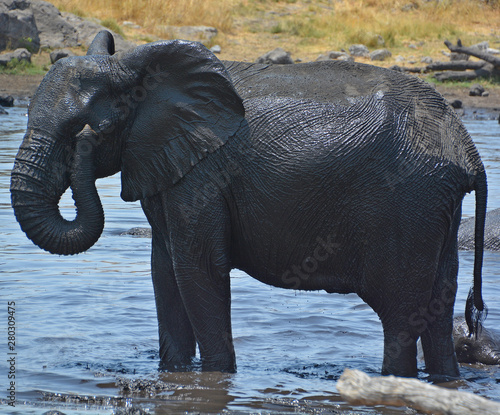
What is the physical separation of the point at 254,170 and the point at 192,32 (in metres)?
22.7

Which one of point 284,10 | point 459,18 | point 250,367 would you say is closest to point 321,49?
point 284,10

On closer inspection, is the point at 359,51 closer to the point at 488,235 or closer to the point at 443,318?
the point at 488,235

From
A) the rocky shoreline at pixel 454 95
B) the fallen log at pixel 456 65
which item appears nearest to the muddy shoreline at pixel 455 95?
the rocky shoreline at pixel 454 95

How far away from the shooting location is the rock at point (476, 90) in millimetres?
21984

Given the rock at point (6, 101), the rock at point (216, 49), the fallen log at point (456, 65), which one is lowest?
the rock at point (6, 101)

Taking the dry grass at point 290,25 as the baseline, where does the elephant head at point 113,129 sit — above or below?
below

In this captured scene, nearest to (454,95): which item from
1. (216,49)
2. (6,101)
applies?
(216,49)

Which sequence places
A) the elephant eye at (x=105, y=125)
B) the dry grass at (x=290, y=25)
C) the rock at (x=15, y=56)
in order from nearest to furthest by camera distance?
the elephant eye at (x=105, y=125) → the rock at (x=15, y=56) → the dry grass at (x=290, y=25)

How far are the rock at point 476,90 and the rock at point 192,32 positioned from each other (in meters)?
7.74

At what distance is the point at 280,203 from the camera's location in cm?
454

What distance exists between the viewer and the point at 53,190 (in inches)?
172

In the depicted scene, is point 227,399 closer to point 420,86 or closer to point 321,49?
point 420,86

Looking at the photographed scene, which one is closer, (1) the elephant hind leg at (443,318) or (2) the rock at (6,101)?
(1) the elephant hind leg at (443,318)

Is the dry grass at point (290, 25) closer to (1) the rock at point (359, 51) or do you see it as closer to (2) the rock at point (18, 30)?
(1) the rock at point (359, 51)
